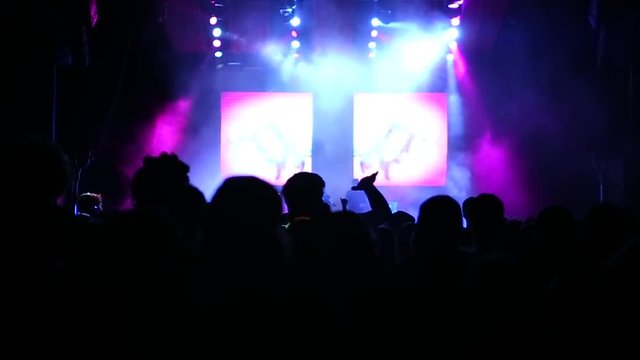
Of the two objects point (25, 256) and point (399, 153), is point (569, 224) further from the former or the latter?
point (399, 153)

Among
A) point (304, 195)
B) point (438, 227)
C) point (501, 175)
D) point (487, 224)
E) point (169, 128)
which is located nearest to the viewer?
point (438, 227)

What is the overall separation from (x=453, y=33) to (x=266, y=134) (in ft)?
11.9

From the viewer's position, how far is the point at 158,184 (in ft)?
7.63

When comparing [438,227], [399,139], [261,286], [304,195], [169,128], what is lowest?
[261,286]

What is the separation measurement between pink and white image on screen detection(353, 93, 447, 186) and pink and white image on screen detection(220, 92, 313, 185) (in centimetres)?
91

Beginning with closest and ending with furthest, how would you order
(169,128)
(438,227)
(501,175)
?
(438,227) < (501,175) < (169,128)

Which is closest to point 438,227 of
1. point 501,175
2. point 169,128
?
point 501,175

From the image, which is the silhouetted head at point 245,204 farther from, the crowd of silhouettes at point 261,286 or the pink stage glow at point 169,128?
the pink stage glow at point 169,128

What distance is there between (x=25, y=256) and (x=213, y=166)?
32.9 ft

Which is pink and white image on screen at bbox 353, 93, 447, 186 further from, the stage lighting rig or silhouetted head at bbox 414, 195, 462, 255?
silhouetted head at bbox 414, 195, 462, 255

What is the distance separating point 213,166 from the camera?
11.5 m

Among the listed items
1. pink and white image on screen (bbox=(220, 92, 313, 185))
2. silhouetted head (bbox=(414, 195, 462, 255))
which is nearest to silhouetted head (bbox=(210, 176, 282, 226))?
silhouetted head (bbox=(414, 195, 462, 255))

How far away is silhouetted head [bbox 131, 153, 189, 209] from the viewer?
230 centimetres

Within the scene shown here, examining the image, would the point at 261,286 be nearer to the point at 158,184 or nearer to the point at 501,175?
the point at 158,184
